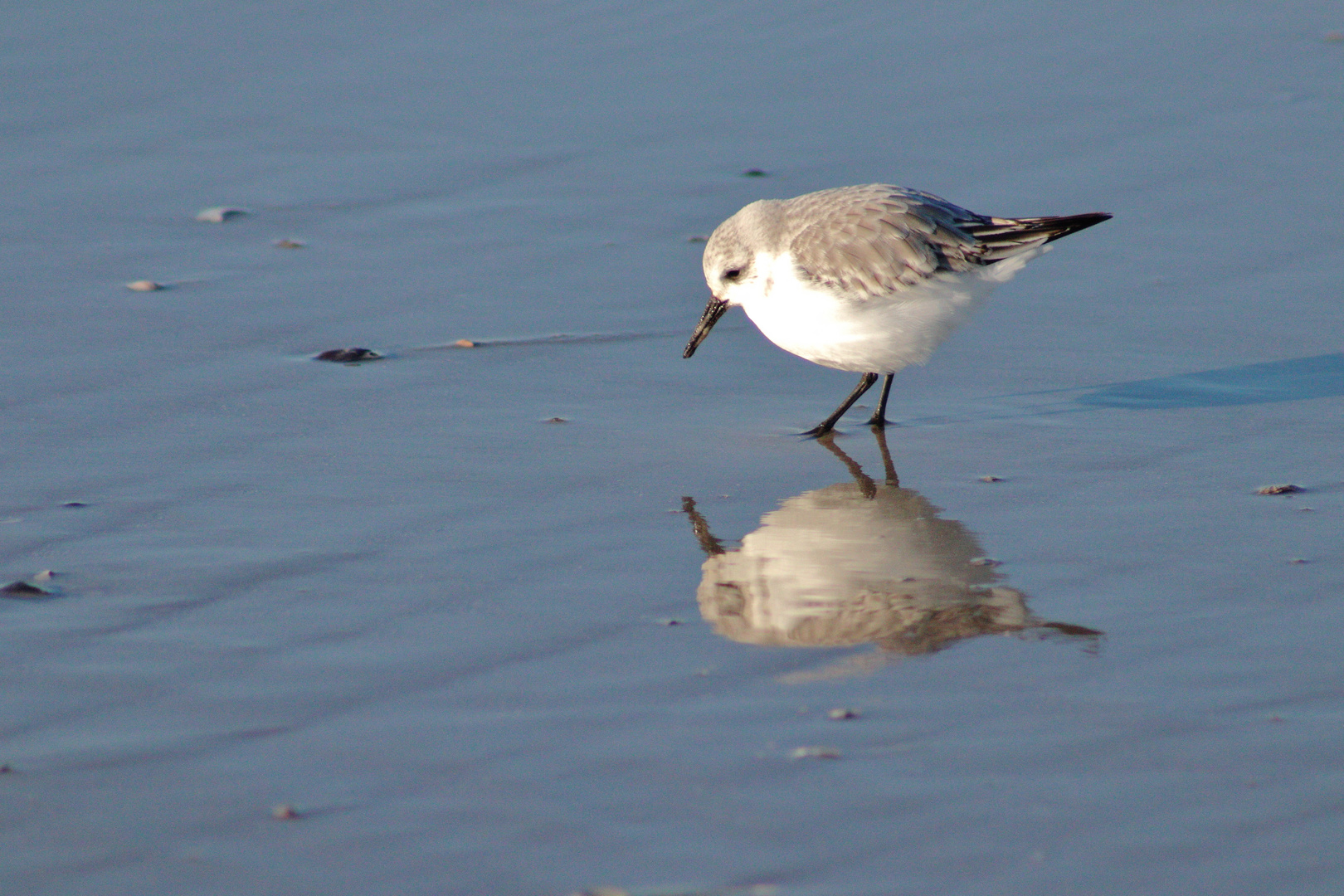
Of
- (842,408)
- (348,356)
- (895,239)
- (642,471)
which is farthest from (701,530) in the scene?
(348,356)

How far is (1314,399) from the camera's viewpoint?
5.29 m

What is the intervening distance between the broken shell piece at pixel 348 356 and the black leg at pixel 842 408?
1595 millimetres

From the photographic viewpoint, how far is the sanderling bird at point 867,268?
5.21m

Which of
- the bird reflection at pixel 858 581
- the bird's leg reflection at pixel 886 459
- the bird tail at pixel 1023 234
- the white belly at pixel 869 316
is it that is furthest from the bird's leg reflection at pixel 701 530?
the bird tail at pixel 1023 234

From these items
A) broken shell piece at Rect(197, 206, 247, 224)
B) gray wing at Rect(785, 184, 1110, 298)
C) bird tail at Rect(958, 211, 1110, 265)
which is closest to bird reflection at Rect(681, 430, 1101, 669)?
gray wing at Rect(785, 184, 1110, 298)

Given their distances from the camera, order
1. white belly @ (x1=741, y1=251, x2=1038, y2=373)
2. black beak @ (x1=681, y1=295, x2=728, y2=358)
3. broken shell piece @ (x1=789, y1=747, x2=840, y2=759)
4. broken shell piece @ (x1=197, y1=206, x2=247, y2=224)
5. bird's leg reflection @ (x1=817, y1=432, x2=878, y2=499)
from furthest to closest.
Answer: broken shell piece @ (x1=197, y1=206, x2=247, y2=224), black beak @ (x1=681, y1=295, x2=728, y2=358), white belly @ (x1=741, y1=251, x2=1038, y2=373), bird's leg reflection @ (x1=817, y1=432, x2=878, y2=499), broken shell piece @ (x1=789, y1=747, x2=840, y2=759)

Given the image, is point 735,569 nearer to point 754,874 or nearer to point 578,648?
point 578,648

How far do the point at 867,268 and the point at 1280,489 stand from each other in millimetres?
1461

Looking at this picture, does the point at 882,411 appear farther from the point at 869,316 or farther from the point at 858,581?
the point at 858,581

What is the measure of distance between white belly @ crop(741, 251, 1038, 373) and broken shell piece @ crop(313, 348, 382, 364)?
1.40 meters

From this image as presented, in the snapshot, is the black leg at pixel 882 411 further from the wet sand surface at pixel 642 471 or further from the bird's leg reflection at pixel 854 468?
the bird's leg reflection at pixel 854 468

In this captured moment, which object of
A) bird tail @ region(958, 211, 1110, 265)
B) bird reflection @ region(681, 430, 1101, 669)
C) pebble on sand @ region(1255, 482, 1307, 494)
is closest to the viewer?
bird reflection @ region(681, 430, 1101, 669)

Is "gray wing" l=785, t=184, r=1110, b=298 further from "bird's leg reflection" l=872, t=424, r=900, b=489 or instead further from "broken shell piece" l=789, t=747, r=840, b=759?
"broken shell piece" l=789, t=747, r=840, b=759

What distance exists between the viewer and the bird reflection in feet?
12.3
